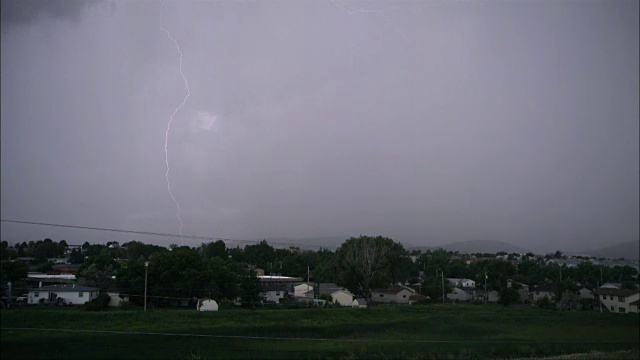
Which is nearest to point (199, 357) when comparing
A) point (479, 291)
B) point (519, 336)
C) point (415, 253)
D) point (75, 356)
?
point (75, 356)

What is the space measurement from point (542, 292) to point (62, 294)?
3260cm

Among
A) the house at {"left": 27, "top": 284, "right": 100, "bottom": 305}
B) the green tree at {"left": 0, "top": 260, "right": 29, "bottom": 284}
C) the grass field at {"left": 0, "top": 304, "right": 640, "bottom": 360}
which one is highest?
the green tree at {"left": 0, "top": 260, "right": 29, "bottom": 284}

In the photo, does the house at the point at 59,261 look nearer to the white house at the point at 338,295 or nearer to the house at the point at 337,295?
the white house at the point at 338,295

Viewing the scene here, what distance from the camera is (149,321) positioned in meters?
21.8

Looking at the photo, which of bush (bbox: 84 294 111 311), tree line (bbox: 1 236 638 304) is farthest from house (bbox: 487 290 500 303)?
bush (bbox: 84 294 111 311)

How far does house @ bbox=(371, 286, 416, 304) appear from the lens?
38.7 metres

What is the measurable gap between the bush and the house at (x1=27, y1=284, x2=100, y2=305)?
1.27ft

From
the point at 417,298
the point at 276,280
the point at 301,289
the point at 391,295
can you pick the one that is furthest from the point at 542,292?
the point at 276,280

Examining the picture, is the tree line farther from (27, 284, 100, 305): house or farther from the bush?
the bush

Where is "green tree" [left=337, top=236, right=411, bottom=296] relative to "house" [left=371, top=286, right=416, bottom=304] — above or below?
above

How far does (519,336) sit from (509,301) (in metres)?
15.6

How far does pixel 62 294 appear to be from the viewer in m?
21.8

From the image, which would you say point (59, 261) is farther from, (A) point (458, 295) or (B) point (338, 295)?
(A) point (458, 295)

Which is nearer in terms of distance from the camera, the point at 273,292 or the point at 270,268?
the point at 273,292
